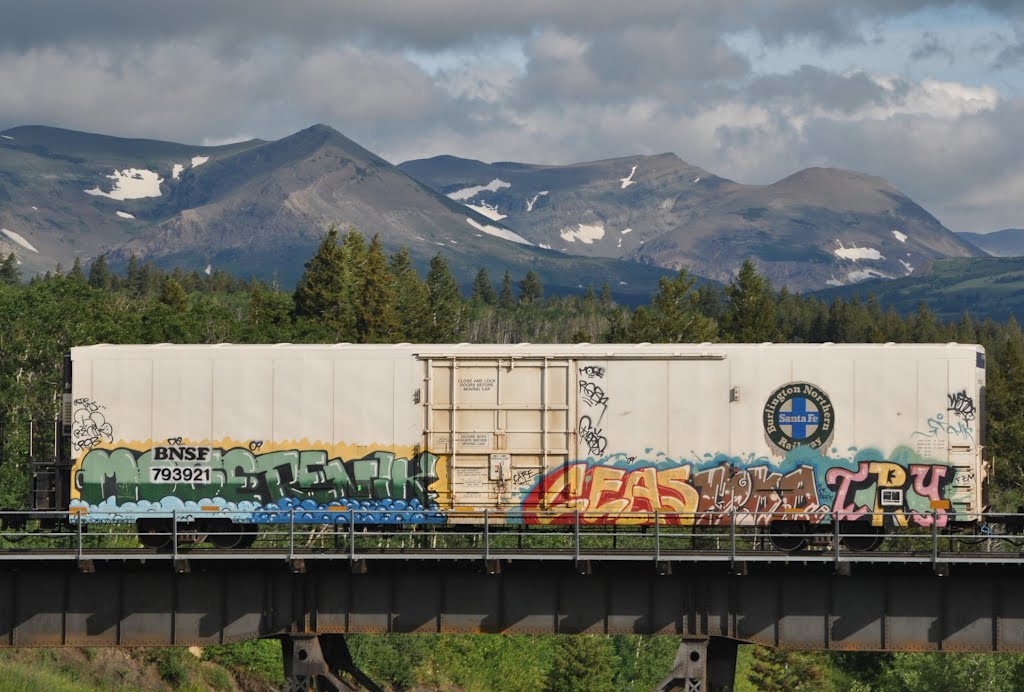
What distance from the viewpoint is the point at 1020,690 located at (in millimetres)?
63750

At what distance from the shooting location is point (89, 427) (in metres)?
34.9

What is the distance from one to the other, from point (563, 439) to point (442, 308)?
405ft

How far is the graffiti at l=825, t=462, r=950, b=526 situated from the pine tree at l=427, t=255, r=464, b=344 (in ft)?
321

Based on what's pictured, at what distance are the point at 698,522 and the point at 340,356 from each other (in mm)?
10334

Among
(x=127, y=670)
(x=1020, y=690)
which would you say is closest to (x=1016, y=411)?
(x=1020, y=690)

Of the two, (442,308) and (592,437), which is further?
(442,308)

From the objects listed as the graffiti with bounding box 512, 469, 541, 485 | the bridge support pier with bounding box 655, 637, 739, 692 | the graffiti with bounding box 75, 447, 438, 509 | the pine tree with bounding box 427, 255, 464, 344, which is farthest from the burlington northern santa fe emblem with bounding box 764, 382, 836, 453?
the pine tree with bounding box 427, 255, 464, 344

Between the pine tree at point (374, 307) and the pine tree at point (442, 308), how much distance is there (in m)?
11.7

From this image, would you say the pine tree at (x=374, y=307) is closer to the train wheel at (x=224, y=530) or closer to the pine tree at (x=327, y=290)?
the pine tree at (x=327, y=290)

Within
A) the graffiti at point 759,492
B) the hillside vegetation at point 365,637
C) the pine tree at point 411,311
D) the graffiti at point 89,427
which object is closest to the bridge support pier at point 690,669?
the graffiti at point 759,492

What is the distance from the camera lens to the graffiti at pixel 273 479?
34031 mm

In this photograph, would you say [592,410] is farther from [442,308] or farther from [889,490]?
[442,308]

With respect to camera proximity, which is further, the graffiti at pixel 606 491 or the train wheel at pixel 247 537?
the train wheel at pixel 247 537

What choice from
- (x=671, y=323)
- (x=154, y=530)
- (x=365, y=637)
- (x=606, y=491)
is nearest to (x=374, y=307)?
(x=671, y=323)
